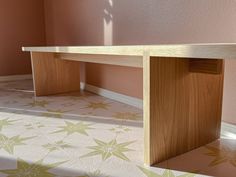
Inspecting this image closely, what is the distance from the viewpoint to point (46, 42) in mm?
2803

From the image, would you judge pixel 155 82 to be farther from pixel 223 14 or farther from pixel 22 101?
pixel 22 101

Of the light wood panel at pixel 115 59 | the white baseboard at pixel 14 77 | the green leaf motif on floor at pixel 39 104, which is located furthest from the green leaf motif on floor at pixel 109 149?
the white baseboard at pixel 14 77

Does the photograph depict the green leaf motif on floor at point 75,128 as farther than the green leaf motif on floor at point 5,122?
No

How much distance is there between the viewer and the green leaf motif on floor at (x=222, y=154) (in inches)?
30.7

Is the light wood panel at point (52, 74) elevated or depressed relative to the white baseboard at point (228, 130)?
elevated

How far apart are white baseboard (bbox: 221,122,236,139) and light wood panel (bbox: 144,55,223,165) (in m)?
0.10

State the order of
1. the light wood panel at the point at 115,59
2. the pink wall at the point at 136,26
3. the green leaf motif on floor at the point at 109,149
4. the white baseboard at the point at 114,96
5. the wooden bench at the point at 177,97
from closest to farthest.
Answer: the wooden bench at the point at 177,97, the green leaf motif on floor at the point at 109,149, the pink wall at the point at 136,26, the light wood panel at the point at 115,59, the white baseboard at the point at 114,96

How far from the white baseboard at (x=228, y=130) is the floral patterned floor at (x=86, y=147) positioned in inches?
1.3

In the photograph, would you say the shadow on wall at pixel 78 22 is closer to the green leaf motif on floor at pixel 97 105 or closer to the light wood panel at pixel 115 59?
the light wood panel at pixel 115 59

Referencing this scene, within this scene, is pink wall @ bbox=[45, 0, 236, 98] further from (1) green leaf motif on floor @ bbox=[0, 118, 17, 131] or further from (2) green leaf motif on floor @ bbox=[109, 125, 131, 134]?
(1) green leaf motif on floor @ bbox=[0, 118, 17, 131]

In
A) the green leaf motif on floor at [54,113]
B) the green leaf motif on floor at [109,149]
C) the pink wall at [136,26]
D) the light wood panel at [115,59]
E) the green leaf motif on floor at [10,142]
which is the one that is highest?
the pink wall at [136,26]

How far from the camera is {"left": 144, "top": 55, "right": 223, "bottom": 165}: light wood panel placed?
2.38 ft

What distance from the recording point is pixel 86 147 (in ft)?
2.94

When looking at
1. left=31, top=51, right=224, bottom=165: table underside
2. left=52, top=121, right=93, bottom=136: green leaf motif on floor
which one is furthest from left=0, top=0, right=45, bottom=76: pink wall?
left=31, top=51, right=224, bottom=165: table underside
